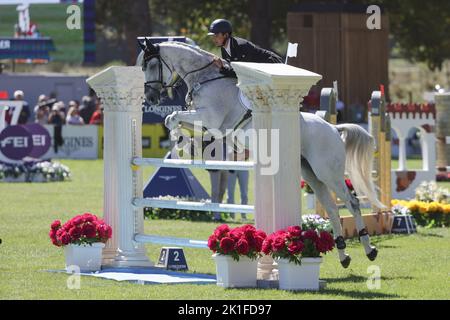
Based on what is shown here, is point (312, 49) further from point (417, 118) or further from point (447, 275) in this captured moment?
point (447, 275)

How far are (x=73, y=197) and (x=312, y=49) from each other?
17348mm

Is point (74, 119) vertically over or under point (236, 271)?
over

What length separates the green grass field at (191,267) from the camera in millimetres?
9570

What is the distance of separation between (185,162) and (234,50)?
5.20 feet

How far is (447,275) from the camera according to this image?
433 inches

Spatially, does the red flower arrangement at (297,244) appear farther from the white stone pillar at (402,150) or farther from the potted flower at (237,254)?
the white stone pillar at (402,150)

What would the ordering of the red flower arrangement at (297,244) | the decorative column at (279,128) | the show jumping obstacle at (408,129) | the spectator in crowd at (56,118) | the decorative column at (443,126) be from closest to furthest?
the red flower arrangement at (297,244) → the decorative column at (279,128) → the decorative column at (443,126) → the show jumping obstacle at (408,129) → the spectator in crowd at (56,118)

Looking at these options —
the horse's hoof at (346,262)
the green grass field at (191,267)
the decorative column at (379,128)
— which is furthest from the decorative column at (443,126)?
the horse's hoof at (346,262)

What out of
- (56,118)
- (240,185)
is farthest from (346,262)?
(56,118)

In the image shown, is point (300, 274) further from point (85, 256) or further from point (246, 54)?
point (246, 54)

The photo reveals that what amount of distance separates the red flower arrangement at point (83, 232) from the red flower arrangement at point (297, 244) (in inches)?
82.6

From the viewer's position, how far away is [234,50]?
39.3 feet

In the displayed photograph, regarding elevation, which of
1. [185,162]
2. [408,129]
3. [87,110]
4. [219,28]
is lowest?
[185,162]

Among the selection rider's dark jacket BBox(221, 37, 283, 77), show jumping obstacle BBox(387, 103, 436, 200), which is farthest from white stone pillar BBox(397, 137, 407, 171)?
rider's dark jacket BBox(221, 37, 283, 77)
